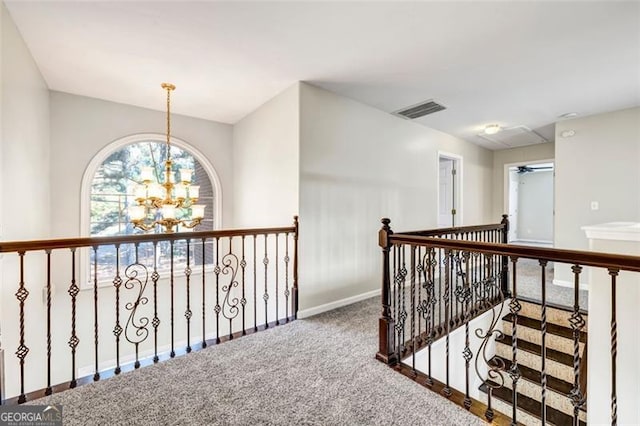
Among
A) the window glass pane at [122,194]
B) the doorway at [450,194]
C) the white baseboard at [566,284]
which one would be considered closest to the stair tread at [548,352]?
the white baseboard at [566,284]

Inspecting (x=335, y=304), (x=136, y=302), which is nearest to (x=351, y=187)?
(x=335, y=304)

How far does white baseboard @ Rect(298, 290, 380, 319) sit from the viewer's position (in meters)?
3.12

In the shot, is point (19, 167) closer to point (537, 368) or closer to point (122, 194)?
point (122, 194)

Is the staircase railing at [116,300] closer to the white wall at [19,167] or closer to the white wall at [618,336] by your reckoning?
the white wall at [19,167]

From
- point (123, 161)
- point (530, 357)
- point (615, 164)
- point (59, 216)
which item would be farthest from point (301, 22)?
point (615, 164)

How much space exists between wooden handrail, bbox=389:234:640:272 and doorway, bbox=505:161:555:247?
8.42 meters

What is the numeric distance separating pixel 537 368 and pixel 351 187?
3004 millimetres

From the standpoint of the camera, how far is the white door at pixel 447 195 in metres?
5.46

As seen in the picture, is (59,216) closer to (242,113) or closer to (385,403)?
(242,113)

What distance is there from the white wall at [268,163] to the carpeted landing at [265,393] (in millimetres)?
1546

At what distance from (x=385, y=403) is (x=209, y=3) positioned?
2.84 m

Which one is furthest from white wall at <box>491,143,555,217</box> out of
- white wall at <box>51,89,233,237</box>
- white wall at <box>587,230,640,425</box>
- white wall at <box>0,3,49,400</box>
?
white wall at <box>0,3,49,400</box>

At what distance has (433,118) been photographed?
4359 mm

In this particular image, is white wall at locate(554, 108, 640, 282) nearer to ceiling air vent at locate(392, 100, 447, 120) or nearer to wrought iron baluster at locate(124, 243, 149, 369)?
ceiling air vent at locate(392, 100, 447, 120)
